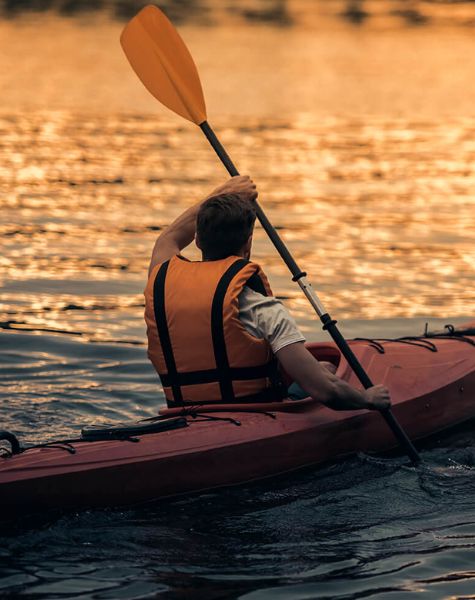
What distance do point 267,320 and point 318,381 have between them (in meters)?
0.32

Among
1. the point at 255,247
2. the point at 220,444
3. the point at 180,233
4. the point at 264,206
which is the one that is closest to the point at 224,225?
the point at 180,233

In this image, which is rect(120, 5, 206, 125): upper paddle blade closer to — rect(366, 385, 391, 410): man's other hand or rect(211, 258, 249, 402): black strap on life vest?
rect(211, 258, 249, 402): black strap on life vest

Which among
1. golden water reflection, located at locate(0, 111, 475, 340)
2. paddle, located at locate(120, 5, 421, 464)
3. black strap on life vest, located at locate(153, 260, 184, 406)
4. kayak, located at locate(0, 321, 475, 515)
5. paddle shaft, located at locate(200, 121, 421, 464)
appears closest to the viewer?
kayak, located at locate(0, 321, 475, 515)

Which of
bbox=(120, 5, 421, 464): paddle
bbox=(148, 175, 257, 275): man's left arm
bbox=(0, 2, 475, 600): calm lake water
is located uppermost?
bbox=(120, 5, 421, 464): paddle

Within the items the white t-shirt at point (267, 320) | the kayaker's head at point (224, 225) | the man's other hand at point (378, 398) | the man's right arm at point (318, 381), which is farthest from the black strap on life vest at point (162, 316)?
the man's other hand at point (378, 398)

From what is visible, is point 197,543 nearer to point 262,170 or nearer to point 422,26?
point 262,170

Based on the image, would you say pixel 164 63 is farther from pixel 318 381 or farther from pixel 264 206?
pixel 264 206

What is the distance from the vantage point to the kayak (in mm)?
4567

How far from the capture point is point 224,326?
15.8ft

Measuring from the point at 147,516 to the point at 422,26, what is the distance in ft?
67.0

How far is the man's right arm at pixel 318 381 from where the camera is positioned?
4.82 metres

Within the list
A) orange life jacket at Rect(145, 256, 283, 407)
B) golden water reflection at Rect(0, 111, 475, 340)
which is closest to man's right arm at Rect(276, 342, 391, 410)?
orange life jacket at Rect(145, 256, 283, 407)

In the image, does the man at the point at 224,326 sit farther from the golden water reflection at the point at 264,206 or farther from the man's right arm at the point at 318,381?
the golden water reflection at the point at 264,206

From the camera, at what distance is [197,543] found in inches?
179
